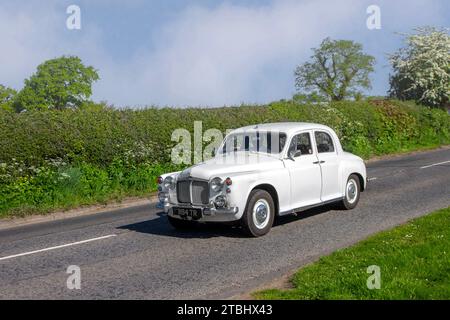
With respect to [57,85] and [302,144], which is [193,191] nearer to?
[302,144]

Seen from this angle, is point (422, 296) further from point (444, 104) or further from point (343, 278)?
point (444, 104)

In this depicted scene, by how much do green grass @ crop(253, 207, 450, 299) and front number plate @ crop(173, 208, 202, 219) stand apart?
262 cm

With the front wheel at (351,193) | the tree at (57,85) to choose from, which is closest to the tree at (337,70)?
the tree at (57,85)

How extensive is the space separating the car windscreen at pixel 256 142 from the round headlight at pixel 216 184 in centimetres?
162

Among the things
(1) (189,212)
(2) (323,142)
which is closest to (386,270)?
(1) (189,212)

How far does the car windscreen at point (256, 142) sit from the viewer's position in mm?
10562

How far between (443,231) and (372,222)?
6.31ft

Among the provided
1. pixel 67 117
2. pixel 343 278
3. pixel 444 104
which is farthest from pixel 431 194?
pixel 444 104

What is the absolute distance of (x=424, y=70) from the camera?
36.7m

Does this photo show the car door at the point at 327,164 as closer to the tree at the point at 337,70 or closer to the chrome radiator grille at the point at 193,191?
the chrome radiator grille at the point at 193,191

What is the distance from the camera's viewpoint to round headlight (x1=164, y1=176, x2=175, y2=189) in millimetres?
9961

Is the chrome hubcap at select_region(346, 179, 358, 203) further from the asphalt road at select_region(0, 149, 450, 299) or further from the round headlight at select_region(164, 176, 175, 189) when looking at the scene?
the round headlight at select_region(164, 176, 175, 189)

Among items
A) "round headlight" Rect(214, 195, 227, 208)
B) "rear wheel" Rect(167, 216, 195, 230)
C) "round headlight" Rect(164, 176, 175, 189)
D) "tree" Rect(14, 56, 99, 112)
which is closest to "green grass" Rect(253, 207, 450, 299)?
"round headlight" Rect(214, 195, 227, 208)

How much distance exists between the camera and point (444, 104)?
36656 mm
